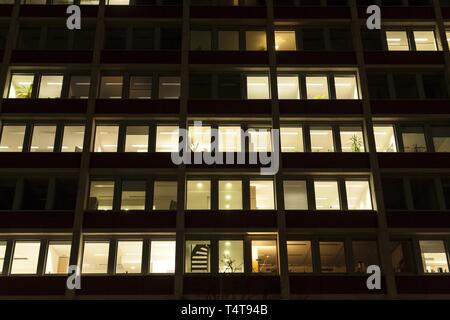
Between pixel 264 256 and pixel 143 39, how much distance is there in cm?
1732

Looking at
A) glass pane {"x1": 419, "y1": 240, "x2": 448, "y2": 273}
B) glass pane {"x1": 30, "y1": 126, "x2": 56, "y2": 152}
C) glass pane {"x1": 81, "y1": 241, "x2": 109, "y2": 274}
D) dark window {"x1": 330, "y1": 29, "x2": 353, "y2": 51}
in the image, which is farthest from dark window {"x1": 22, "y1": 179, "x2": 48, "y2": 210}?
glass pane {"x1": 419, "y1": 240, "x2": 448, "y2": 273}

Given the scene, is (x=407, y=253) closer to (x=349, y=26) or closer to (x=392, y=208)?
(x=392, y=208)

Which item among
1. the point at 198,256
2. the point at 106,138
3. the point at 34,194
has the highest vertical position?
the point at 106,138

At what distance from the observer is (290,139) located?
37219mm

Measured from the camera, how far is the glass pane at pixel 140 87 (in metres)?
38.7

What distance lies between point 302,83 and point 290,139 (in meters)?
4.18

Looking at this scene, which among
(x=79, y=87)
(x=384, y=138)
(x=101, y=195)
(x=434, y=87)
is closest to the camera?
(x=101, y=195)

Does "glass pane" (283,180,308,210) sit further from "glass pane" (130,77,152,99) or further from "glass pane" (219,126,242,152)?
"glass pane" (130,77,152,99)

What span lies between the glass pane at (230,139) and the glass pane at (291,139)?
2.74m

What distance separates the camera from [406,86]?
3938cm

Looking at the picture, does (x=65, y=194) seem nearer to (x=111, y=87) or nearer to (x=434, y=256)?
(x=111, y=87)

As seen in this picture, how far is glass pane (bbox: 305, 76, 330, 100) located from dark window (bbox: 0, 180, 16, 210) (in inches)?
762

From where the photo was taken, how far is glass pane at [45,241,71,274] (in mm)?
33031

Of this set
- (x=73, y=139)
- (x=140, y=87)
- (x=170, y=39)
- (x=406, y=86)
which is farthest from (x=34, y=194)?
(x=406, y=86)
